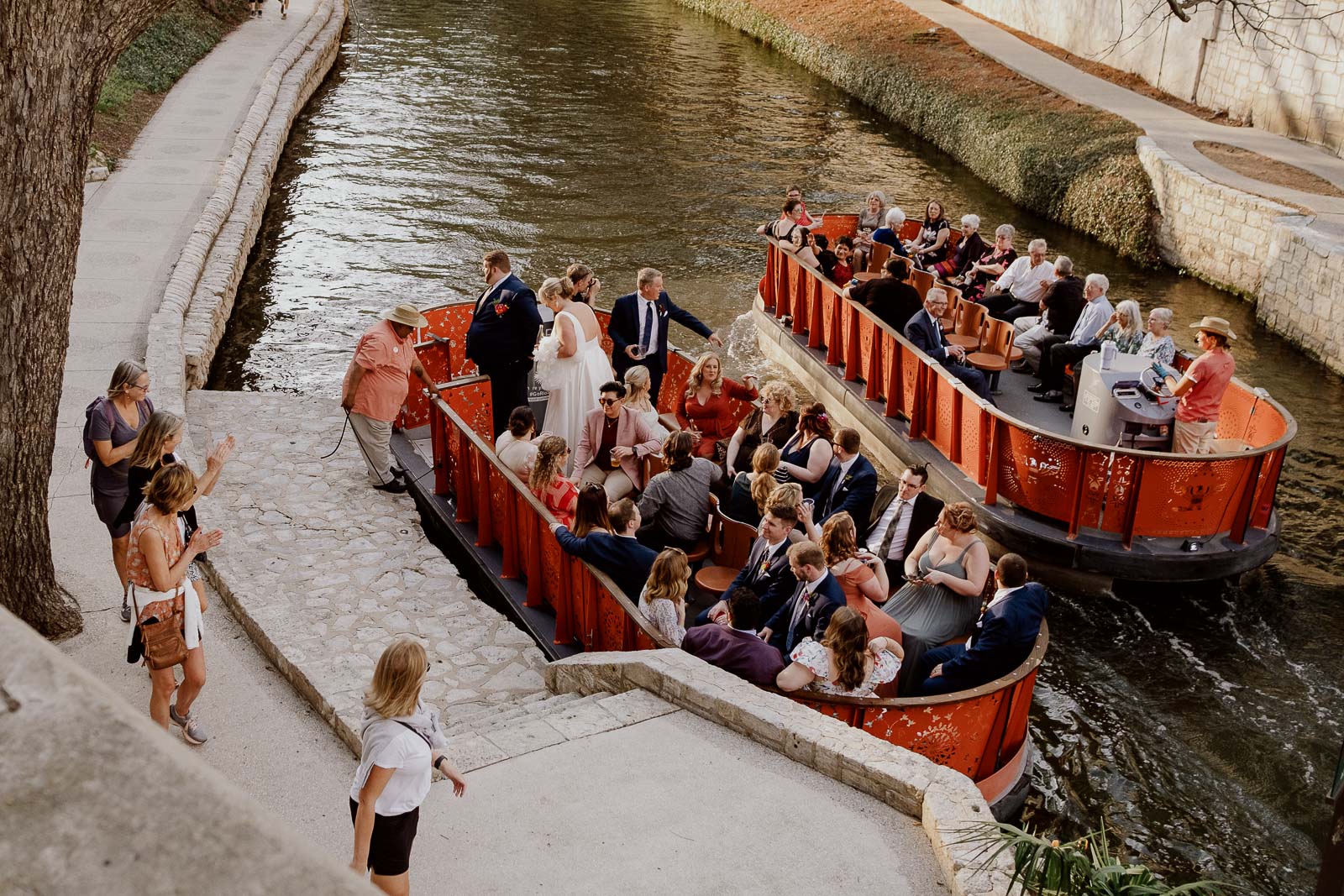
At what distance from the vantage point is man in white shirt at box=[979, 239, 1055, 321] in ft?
45.6

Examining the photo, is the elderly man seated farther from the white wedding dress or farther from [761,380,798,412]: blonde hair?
the white wedding dress

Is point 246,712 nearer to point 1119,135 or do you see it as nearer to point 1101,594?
point 1101,594

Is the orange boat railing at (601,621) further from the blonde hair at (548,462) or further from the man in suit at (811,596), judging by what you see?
the man in suit at (811,596)

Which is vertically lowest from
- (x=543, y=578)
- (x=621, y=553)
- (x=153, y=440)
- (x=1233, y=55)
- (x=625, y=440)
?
(x=543, y=578)

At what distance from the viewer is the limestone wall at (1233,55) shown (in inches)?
831

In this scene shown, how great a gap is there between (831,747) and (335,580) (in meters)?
4.51

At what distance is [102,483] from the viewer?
7.55m

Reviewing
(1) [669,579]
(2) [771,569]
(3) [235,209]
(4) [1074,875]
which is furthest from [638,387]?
(3) [235,209]

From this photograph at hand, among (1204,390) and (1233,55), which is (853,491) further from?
(1233,55)

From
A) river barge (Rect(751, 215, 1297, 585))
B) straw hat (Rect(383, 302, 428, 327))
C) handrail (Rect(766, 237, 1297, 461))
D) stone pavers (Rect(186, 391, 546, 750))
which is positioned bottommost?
stone pavers (Rect(186, 391, 546, 750))

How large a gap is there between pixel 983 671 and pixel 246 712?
434 centimetres

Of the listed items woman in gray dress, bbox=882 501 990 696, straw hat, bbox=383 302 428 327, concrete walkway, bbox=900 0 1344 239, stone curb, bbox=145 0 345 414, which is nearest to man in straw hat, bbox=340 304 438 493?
straw hat, bbox=383 302 428 327

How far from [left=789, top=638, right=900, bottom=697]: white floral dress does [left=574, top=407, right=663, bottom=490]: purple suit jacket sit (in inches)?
117

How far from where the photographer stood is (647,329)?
442 inches
